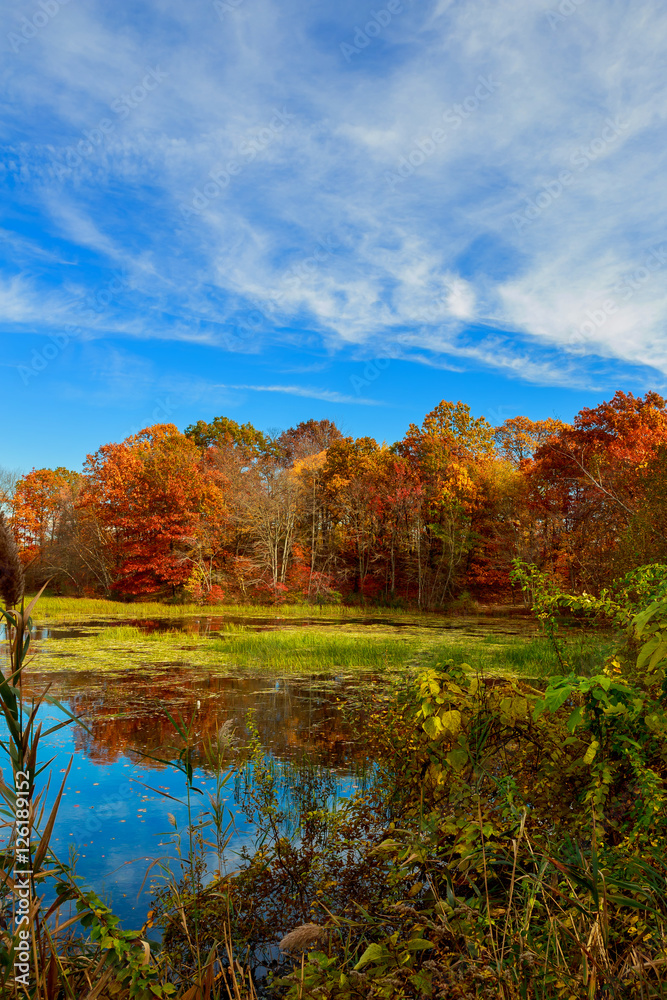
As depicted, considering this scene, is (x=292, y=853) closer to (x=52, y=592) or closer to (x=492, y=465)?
(x=492, y=465)

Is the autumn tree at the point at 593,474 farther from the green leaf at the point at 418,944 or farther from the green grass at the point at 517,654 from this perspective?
the green leaf at the point at 418,944

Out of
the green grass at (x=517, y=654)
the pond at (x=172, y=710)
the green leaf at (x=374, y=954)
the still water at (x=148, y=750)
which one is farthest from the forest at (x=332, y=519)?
the green leaf at (x=374, y=954)

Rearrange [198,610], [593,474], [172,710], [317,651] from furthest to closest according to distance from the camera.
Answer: [198,610] < [593,474] < [317,651] < [172,710]

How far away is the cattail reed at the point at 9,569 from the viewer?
152cm

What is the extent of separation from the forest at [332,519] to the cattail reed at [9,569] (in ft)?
58.1

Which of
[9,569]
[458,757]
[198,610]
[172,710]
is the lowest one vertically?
[198,610]

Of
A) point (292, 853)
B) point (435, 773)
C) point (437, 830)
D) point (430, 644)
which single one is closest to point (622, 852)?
point (437, 830)

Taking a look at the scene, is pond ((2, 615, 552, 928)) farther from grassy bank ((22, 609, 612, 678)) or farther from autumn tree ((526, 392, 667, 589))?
autumn tree ((526, 392, 667, 589))

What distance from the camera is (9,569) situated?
156 cm

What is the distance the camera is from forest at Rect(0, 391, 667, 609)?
21219 millimetres

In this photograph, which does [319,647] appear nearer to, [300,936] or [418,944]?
[300,936]

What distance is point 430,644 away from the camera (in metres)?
11.3

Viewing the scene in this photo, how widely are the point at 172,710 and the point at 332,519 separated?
1990 cm

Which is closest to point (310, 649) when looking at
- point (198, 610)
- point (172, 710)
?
point (172, 710)
